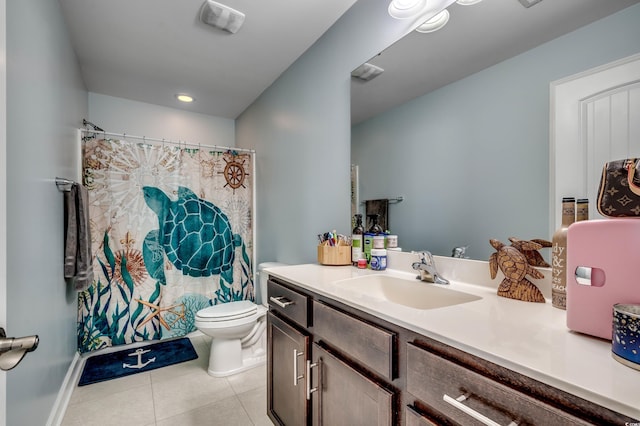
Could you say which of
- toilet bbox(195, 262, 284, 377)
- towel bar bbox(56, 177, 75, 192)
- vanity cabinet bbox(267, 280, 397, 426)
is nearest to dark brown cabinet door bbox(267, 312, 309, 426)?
vanity cabinet bbox(267, 280, 397, 426)

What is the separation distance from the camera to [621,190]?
64 centimetres

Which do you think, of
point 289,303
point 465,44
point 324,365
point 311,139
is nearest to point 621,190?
point 465,44

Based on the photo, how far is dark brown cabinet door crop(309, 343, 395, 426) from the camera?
856 millimetres

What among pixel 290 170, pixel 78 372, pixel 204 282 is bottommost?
pixel 78 372

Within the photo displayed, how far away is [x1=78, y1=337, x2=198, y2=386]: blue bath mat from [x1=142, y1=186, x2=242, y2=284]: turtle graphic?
1.89 ft

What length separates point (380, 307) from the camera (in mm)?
898

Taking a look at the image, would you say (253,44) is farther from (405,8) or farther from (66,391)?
(66,391)

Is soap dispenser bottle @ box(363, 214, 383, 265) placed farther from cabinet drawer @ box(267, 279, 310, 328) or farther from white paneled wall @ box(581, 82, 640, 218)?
white paneled wall @ box(581, 82, 640, 218)

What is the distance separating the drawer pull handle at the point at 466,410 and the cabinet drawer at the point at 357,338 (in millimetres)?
192

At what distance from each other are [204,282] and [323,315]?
2.02m

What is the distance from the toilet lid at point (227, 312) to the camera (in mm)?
2089

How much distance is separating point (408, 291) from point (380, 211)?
491 millimetres

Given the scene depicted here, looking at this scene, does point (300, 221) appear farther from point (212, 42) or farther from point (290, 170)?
point (212, 42)

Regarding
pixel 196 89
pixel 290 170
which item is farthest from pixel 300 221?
pixel 196 89
